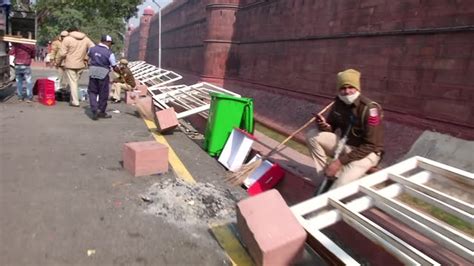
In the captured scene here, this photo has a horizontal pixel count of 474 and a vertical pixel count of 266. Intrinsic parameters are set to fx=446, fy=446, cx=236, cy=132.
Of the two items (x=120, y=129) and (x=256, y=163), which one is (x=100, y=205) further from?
(x=120, y=129)

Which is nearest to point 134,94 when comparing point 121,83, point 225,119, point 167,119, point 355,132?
point 121,83

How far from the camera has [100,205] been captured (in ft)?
14.6

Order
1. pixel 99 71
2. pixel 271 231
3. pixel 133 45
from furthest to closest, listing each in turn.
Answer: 1. pixel 133 45
2. pixel 99 71
3. pixel 271 231

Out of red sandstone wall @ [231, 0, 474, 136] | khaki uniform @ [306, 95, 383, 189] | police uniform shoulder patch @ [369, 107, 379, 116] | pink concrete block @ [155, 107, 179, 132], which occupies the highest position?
red sandstone wall @ [231, 0, 474, 136]

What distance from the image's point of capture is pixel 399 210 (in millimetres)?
3586

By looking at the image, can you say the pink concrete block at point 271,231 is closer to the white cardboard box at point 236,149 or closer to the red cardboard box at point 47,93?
the white cardboard box at point 236,149

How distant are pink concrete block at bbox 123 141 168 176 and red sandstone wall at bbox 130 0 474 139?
359cm

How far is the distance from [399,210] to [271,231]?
3.56 ft

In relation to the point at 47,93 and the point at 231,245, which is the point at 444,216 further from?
the point at 47,93

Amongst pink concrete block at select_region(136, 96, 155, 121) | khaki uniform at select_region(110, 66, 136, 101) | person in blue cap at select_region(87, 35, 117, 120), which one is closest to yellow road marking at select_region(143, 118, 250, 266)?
person in blue cap at select_region(87, 35, 117, 120)

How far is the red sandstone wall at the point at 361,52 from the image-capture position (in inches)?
227

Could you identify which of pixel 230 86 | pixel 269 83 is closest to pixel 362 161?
pixel 269 83

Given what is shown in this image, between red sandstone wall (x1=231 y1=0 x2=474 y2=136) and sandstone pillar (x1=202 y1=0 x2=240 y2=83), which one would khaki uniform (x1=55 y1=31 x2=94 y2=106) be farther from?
sandstone pillar (x1=202 y1=0 x2=240 y2=83)

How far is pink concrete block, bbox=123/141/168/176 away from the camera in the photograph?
5375mm
